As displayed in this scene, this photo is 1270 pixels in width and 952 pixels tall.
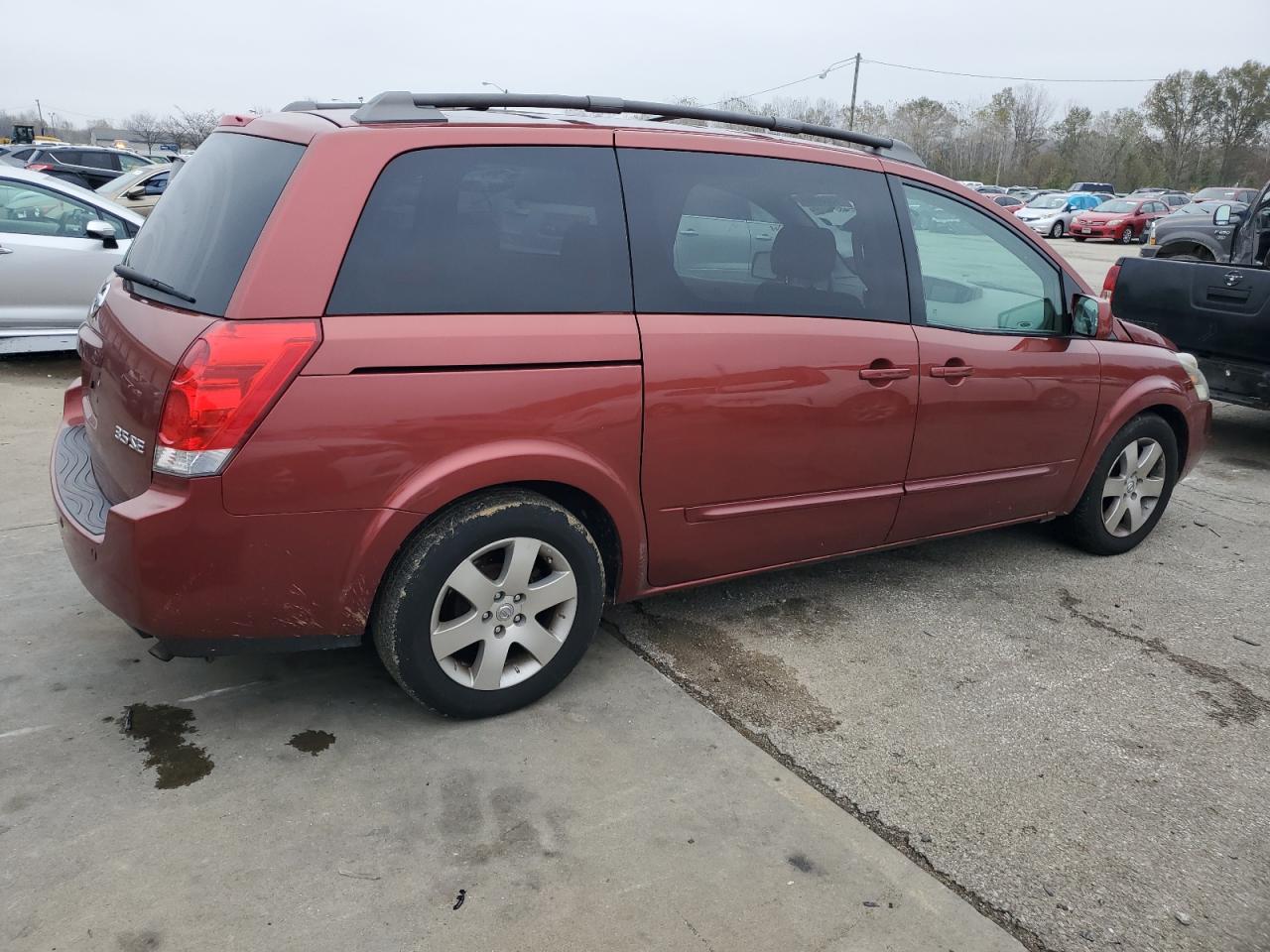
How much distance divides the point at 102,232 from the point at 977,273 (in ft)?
20.4

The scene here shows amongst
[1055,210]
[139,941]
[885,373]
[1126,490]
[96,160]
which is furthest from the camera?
[1055,210]

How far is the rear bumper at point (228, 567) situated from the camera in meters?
2.58

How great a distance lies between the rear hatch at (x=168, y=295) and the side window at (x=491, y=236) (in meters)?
0.30

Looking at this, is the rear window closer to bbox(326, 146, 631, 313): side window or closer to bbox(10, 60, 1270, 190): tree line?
bbox(326, 146, 631, 313): side window

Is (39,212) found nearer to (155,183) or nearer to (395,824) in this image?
(155,183)

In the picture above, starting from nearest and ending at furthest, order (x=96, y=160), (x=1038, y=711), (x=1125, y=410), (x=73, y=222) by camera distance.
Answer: (x=1038, y=711), (x=1125, y=410), (x=73, y=222), (x=96, y=160)

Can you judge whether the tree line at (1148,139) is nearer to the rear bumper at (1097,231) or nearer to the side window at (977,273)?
the rear bumper at (1097,231)

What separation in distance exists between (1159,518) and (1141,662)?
1.93m

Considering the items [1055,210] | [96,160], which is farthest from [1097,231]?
[96,160]

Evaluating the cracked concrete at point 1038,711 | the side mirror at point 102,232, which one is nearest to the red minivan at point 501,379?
the cracked concrete at point 1038,711

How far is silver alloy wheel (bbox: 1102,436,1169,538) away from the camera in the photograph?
474cm

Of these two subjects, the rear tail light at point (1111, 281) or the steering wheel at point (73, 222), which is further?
the steering wheel at point (73, 222)

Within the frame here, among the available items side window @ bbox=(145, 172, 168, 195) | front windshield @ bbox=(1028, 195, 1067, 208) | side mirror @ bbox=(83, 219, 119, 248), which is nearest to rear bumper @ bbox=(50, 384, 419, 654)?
side mirror @ bbox=(83, 219, 119, 248)

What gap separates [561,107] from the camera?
3.34 metres
